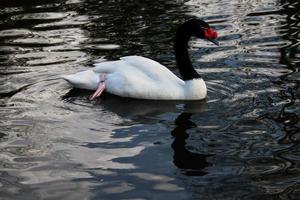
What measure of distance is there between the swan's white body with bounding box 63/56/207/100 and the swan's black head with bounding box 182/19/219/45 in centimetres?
66

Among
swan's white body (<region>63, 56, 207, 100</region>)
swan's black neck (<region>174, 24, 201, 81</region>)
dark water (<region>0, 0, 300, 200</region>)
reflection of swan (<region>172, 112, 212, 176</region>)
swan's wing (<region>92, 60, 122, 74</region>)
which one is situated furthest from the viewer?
swan's wing (<region>92, 60, 122, 74</region>)

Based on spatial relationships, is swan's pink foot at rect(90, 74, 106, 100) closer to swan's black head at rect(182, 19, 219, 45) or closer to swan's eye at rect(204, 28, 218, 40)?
swan's black head at rect(182, 19, 219, 45)

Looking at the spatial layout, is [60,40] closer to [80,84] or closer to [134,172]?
[80,84]

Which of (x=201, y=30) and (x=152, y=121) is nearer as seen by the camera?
(x=152, y=121)

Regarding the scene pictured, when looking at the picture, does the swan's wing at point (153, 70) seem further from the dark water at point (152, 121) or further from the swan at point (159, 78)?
the dark water at point (152, 121)

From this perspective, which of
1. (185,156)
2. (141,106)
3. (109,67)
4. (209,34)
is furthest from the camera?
(109,67)

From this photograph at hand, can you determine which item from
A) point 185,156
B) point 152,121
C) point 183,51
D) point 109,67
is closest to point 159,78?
point 183,51

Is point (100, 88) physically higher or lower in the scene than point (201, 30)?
lower

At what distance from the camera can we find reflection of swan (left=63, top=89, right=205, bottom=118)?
9750 millimetres

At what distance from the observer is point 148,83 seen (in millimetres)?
10266

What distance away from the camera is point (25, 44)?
14438 millimetres

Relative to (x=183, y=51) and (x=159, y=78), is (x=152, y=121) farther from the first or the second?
(x=183, y=51)

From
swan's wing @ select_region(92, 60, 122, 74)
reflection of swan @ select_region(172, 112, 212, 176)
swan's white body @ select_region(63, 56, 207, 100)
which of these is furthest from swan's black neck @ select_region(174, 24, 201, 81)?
reflection of swan @ select_region(172, 112, 212, 176)

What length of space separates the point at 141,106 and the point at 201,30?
1488mm
